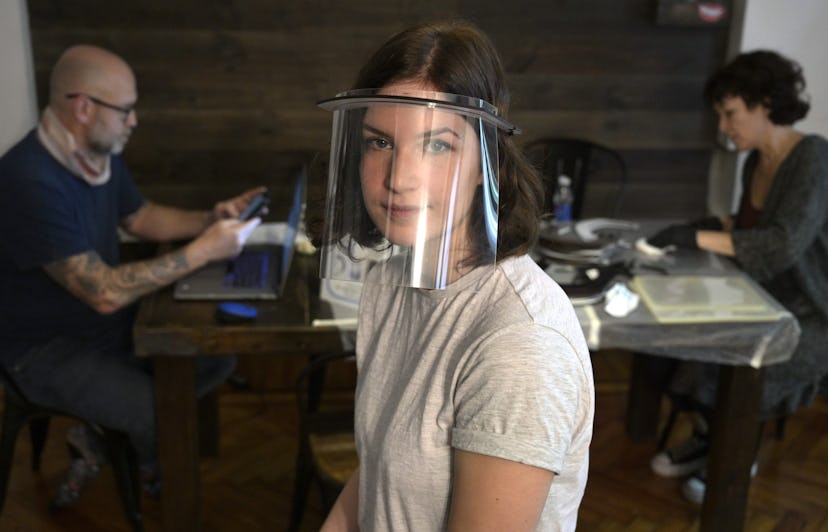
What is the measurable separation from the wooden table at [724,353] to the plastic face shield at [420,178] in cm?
110

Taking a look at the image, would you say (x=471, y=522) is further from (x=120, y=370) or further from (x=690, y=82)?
(x=690, y=82)

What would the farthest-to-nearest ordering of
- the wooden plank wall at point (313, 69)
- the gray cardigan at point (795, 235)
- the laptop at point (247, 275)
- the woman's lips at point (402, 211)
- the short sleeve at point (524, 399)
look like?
the wooden plank wall at point (313, 69) → the gray cardigan at point (795, 235) → the laptop at point (247, 275) → the woman's lips at point (402, 211) → the short sleeve at point (524, 399)

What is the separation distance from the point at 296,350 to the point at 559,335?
4.02 ft

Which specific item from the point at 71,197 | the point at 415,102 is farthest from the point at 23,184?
the point at 415,102

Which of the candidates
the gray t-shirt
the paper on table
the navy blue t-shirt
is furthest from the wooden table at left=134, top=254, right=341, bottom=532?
the gray t-shirt

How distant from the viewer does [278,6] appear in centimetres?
336

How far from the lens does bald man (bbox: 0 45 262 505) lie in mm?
2301

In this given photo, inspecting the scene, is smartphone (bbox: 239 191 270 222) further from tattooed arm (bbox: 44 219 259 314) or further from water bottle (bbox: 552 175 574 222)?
water bottle (bbox: 552 175 574 222)

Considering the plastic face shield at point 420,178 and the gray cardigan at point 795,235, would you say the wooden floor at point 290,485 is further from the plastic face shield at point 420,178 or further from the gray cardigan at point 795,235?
the plastic face shield at point 420,178

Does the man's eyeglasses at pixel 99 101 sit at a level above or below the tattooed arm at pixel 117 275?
above

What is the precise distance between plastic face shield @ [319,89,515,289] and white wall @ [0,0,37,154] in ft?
7.89

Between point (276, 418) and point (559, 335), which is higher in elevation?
point (559, 335)

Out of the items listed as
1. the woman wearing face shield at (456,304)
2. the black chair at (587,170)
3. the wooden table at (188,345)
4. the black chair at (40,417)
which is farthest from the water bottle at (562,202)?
the woman wearing face shield at (456,304)

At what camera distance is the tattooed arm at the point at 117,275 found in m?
2.30
